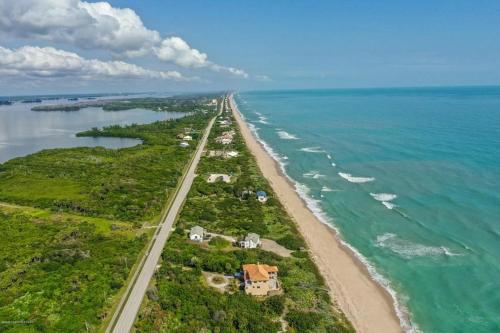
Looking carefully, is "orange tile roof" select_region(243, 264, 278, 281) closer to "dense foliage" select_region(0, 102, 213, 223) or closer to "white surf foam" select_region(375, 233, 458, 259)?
"white surf foam" select_region(375, 233, 458, 259)

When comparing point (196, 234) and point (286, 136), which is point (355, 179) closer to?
point (196, 234)

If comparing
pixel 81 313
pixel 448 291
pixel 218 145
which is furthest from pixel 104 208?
pixel 218 145

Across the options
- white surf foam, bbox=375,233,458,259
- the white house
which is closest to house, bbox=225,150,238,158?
the white house

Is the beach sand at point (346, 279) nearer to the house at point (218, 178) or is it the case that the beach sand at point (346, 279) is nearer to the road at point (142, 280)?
the house at point (218, 178)

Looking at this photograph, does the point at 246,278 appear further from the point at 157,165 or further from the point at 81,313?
the point at 157,165

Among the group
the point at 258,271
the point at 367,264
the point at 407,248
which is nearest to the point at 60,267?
the point at 258,271
